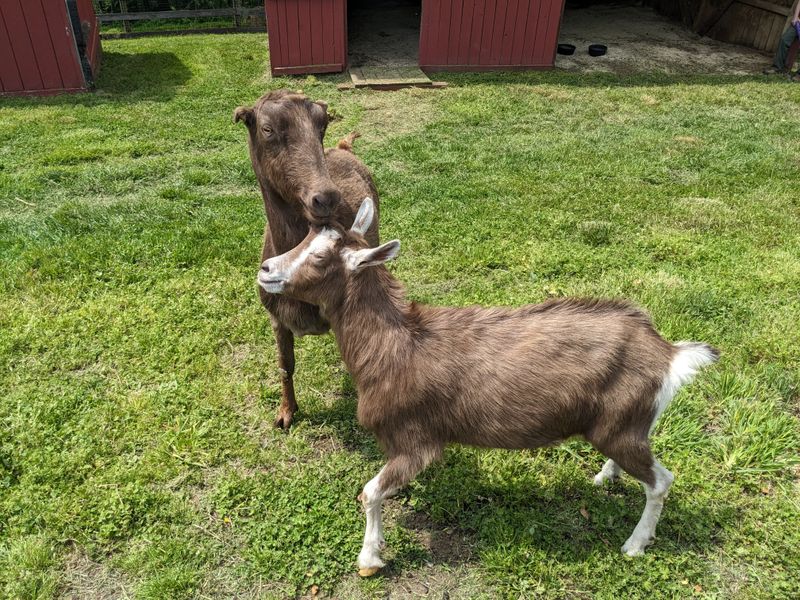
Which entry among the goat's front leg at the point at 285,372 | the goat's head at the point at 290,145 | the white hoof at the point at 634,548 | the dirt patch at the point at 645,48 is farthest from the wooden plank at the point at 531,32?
the white hoof at the point at 634,548

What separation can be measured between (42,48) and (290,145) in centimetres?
1065

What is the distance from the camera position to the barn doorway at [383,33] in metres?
13.5

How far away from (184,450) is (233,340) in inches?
48.8

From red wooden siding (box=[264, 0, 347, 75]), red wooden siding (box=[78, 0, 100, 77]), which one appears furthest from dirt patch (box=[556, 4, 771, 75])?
red wooden siding (box=[78, 0, 100, 77])

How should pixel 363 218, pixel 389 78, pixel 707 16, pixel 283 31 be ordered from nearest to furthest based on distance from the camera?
1. pixel 363 218
2. pixel 389 78
3. pixel 283 31
4. pixel 707 16

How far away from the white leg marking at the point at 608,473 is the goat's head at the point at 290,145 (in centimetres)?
233

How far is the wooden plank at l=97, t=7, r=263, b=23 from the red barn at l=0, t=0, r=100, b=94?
19.8 feet

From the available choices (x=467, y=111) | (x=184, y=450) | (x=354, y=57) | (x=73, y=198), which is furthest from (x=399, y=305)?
(x=354, y=57)

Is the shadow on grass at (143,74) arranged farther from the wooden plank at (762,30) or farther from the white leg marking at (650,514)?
the wooden plank at (762,30)

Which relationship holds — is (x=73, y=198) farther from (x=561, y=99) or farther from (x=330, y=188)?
(x=561, y=99)

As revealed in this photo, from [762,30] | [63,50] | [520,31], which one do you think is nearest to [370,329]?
[63,50]

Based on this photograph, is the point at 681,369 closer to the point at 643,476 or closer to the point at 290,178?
the point at 643,476

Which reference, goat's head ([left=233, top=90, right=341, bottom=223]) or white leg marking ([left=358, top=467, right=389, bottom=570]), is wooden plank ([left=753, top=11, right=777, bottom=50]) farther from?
white leg marking ([left=358, top=467, right=389, bottom=570])

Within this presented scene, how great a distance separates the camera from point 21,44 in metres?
10.7
